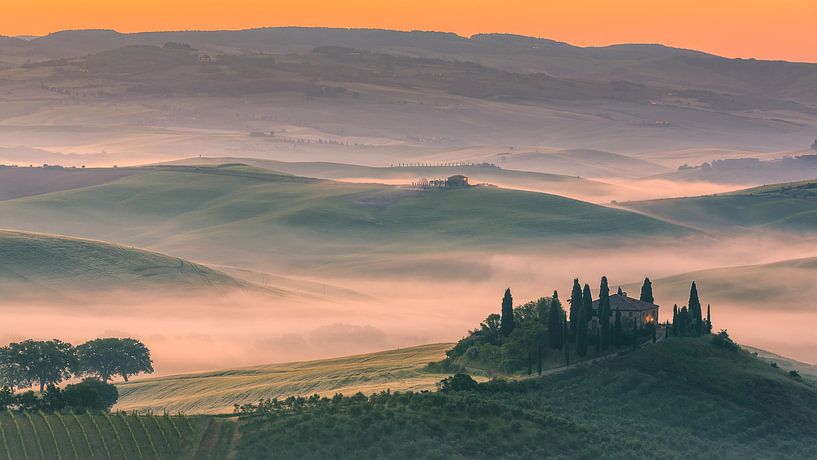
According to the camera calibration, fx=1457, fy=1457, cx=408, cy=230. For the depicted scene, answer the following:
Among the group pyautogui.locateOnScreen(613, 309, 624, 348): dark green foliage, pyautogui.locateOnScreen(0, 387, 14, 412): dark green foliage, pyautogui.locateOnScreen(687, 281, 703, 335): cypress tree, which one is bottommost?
pyautogui.locateOnScreen(0, 387, 14, 412): dark green foliage

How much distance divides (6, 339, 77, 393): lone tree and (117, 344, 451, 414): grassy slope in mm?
7787

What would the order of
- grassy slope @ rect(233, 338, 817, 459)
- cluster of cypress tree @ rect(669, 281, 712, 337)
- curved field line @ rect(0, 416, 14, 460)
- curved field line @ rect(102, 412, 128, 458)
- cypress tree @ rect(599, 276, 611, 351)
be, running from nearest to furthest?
curved field line @ rect(0, 416, 14, 460) < curved field line @ rect(102, 412, 128, 458) < grassy slope @ rect(233, 338, 817, 459) < cypress tree @ rect(599, 276, 611, 351) < cluster of cypress tree @ rect(669, 281, 712, 337)

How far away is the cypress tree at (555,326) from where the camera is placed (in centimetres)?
14438

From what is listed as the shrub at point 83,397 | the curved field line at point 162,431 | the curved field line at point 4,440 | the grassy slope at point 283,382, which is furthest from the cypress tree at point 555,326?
the curved field line at point 4,440

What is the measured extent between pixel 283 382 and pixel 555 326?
103ft

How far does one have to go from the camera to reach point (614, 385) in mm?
135250

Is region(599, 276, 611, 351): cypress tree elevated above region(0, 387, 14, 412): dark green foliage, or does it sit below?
above

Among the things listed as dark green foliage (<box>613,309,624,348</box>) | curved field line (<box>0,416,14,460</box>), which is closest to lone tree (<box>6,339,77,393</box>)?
curved field line (<box>0,416,14,460</box>)

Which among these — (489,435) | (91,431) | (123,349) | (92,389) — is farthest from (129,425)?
(123,349)

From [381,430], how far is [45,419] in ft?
87.3

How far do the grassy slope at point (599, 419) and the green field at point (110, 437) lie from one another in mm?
3514

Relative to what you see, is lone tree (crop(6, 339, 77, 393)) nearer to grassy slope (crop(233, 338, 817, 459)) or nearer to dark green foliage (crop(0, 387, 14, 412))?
dark green foliage (crop(0, 387, 14, 412))

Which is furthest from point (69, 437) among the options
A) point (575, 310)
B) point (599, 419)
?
point (575, 310)

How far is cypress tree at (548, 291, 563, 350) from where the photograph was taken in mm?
144375
